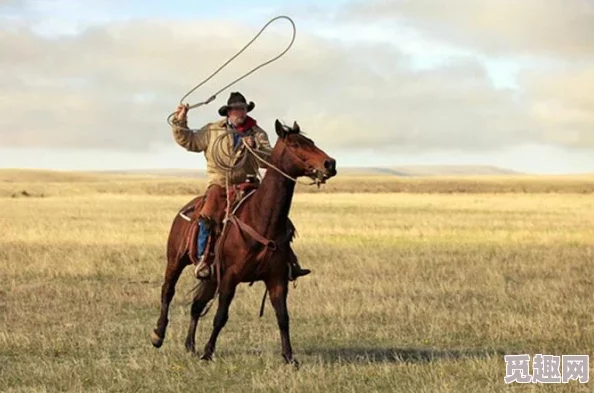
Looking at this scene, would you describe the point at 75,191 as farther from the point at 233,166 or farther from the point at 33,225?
the point at 233,166

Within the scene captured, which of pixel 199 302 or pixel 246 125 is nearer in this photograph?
pixel 246 125

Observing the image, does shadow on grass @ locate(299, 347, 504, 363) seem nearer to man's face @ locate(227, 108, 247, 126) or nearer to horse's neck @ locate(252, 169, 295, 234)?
horse's neck @ locate(252, 169, 295, 234)

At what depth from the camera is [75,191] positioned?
8425cm

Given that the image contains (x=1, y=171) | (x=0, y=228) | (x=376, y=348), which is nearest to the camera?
(x=376, y=348)

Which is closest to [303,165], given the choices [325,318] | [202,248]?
[202,248]

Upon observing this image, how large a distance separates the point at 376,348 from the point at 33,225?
24.1 metres

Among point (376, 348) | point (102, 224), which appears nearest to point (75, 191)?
point (102, 224)

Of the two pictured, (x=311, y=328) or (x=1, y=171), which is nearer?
(x=311, y=328)

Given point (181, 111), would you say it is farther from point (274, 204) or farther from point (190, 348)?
point (190, 348)

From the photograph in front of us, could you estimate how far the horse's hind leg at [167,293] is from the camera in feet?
35.2

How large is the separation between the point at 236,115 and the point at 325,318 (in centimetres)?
418

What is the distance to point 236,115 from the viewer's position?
10289 mm

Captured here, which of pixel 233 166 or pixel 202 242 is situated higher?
pixel 233 166

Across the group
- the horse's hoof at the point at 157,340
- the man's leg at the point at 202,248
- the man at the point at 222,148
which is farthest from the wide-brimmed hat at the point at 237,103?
the horse's hoof at the point at 157,340
